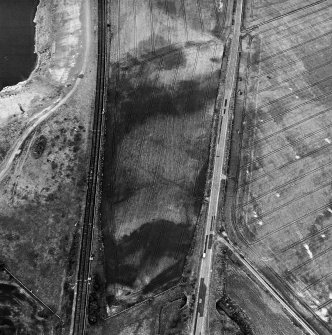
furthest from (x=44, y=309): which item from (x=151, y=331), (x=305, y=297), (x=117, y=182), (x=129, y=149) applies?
(x=305, y=297)

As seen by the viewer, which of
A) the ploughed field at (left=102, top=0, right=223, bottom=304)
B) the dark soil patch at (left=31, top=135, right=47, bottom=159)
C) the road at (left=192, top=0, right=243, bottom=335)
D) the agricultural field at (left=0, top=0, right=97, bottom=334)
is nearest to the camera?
the agricultural field at (left=0, top=0, right=97, bottom=334)

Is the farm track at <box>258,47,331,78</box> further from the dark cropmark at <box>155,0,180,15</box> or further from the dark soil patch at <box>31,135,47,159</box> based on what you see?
the dark soil patch at <box>31,135,47,159</box>

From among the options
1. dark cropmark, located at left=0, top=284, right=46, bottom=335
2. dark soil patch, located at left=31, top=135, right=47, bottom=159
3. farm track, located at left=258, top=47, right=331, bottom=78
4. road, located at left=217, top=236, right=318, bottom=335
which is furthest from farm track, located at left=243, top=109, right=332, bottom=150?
dark cropmark, located at left=0, top=284, right=46, bottom=335

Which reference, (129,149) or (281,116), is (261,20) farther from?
(129,149)

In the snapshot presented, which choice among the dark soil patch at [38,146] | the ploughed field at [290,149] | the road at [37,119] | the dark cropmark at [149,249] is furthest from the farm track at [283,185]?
the road at [37,119]

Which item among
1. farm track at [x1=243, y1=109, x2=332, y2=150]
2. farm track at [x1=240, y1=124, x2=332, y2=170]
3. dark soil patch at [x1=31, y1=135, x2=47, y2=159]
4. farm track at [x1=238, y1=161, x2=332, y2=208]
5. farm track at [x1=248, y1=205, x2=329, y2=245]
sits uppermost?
dark soil patch at [x1=31, y1=135, x2=47, y2=159]

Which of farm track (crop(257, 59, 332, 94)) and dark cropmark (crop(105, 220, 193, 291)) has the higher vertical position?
farm track (crop(257, 59, 332, 94))

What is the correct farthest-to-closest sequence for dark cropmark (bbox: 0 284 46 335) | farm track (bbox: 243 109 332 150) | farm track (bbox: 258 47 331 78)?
farm track (bbox: 258 47 331 78)
farm track (bbox: 243 109 332 150)
dark cropmark (bbox: 0 284 46 335)

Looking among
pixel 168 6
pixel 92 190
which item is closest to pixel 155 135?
pixel 92 190
